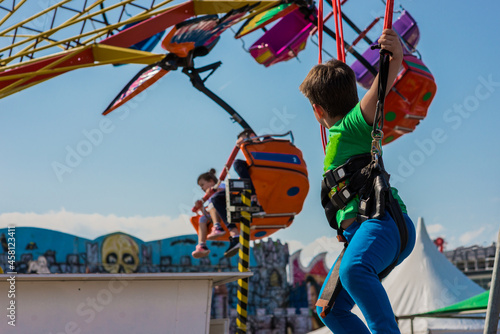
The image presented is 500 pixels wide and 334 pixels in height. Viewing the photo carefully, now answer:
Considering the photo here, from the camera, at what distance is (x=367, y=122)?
6.23 ft

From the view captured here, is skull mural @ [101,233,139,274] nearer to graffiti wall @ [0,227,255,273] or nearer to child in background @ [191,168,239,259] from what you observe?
graffiti wall @ [0,227,255,273]

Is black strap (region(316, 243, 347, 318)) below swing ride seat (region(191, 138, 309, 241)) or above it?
below

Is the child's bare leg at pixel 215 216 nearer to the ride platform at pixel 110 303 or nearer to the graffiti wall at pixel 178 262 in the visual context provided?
the ride platform at pixel 110 303

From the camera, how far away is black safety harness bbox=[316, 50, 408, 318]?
1.82m

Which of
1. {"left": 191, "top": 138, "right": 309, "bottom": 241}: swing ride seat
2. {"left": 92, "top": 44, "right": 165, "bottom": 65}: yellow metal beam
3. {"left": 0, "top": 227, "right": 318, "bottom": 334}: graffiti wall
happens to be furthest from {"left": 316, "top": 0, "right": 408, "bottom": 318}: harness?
{"left": 0, "top": 227, "right": 318, "bottom": 334}: graffiti wall

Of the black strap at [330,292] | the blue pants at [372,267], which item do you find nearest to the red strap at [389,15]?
the blue pants at [372,267]

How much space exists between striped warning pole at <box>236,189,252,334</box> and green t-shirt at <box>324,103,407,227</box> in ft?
9.21

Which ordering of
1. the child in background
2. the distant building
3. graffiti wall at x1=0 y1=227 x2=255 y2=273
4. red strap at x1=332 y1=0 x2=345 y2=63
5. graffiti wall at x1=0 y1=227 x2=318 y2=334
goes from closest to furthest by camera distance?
red strap at x1=332 y1=0 x2=345 y2=63 < the child in background < graffiti wall at x1=0 y1=227 x2=318 y2=334 < graffiti wall at x1=0 y1=227 x2=255 y2=273 < the distant building

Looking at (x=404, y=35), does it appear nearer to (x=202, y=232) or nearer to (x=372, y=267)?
(x=202, y=232)

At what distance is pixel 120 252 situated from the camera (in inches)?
674

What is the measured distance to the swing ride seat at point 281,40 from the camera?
23.4ft

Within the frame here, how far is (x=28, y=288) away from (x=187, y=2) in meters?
4.19

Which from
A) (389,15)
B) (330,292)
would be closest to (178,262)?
(330,292)

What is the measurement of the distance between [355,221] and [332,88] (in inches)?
18.5
